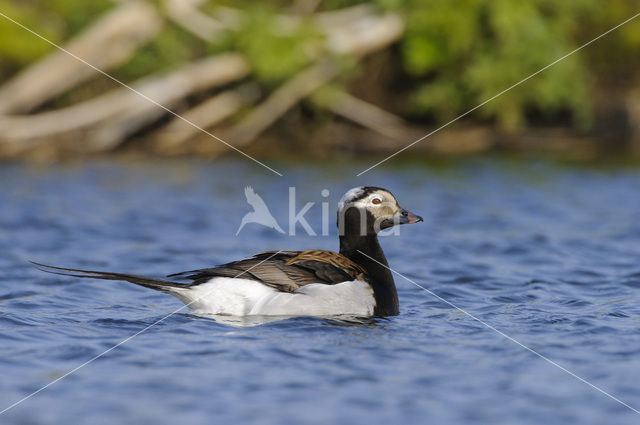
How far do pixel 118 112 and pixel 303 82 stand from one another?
14.5ft

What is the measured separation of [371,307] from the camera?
717 cm

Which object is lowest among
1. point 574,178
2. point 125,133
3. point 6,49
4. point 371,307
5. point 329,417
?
point 329,417

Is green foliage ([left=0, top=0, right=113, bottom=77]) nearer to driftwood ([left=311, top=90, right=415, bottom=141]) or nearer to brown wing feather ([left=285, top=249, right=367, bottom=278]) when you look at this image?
driftwood ([left=311, top=90, right=415, bottom=141])

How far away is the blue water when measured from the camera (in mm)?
4996

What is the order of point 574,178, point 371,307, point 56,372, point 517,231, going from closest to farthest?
point 56,372, point 371,307, point 517,231, point 574,178

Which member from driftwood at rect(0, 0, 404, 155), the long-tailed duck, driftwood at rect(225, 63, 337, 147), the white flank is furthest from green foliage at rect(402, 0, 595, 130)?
the white flank

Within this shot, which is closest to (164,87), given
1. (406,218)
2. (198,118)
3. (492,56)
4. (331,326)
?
(198,118)

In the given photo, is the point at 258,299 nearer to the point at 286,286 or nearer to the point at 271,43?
the point at 286,286

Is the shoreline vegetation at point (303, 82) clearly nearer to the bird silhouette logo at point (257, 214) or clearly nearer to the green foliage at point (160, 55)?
the green foliage at point (160, 55)

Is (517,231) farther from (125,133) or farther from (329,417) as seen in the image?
(125,133)

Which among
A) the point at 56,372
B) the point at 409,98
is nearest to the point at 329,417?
the point at 56,372

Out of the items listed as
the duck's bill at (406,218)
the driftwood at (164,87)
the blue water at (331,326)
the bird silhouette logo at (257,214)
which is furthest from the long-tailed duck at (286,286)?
the driftwood at (164,87)

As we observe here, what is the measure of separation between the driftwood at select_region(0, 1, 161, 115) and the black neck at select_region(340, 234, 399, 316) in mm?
13413

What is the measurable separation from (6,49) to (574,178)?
12817 mm
